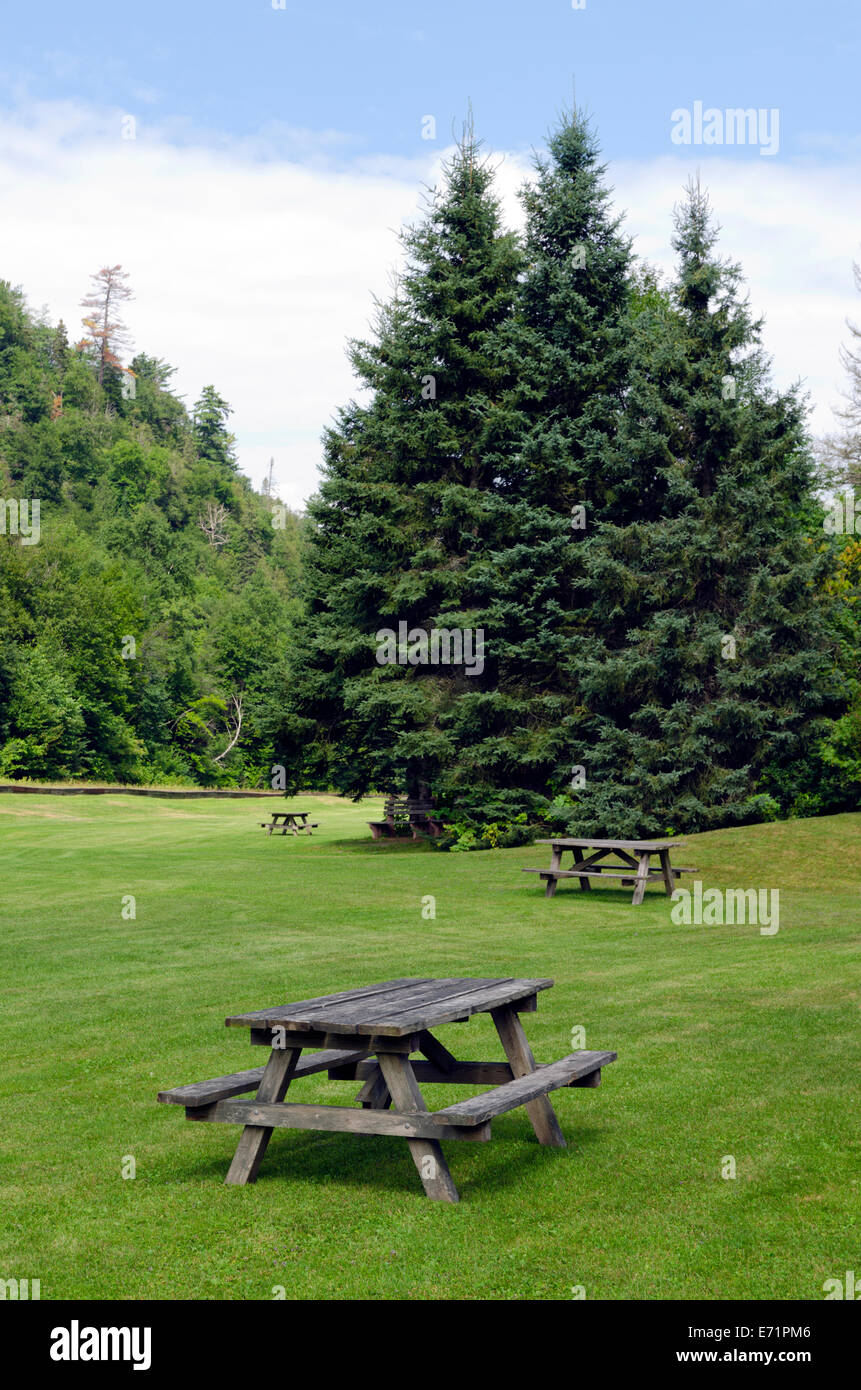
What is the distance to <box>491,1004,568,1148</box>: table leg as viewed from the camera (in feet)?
22.5

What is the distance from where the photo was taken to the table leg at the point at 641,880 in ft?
63.3

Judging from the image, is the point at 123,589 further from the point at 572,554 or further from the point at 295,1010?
the point at 295,1010

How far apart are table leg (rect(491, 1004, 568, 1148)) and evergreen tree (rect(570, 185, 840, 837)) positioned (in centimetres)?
2275

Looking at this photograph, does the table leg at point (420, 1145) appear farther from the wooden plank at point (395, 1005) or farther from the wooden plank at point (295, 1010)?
the wooden plank at point (295, 1010)

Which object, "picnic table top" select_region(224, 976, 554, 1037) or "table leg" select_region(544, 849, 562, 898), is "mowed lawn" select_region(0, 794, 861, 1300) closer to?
"picnic table top" select_region(224, 976, 554, 1037)

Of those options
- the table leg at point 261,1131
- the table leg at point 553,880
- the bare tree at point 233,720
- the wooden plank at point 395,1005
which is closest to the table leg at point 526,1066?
the wooden plank at point 395,1005

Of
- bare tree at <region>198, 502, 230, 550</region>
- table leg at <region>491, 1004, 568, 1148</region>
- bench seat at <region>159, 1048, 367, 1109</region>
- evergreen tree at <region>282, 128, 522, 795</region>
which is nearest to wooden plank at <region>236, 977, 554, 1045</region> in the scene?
table leg at <region>491, 1004, 568, 1148</region>

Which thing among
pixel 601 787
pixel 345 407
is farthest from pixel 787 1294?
pixel 345 407

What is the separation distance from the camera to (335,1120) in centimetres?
601

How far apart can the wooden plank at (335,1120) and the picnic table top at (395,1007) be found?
15.9 inches

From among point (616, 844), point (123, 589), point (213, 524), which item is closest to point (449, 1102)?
point (616, 844)

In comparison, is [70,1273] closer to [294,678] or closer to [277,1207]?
[277,1207]

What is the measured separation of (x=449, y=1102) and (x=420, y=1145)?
1.87 m

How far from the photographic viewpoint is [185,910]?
1784cm
